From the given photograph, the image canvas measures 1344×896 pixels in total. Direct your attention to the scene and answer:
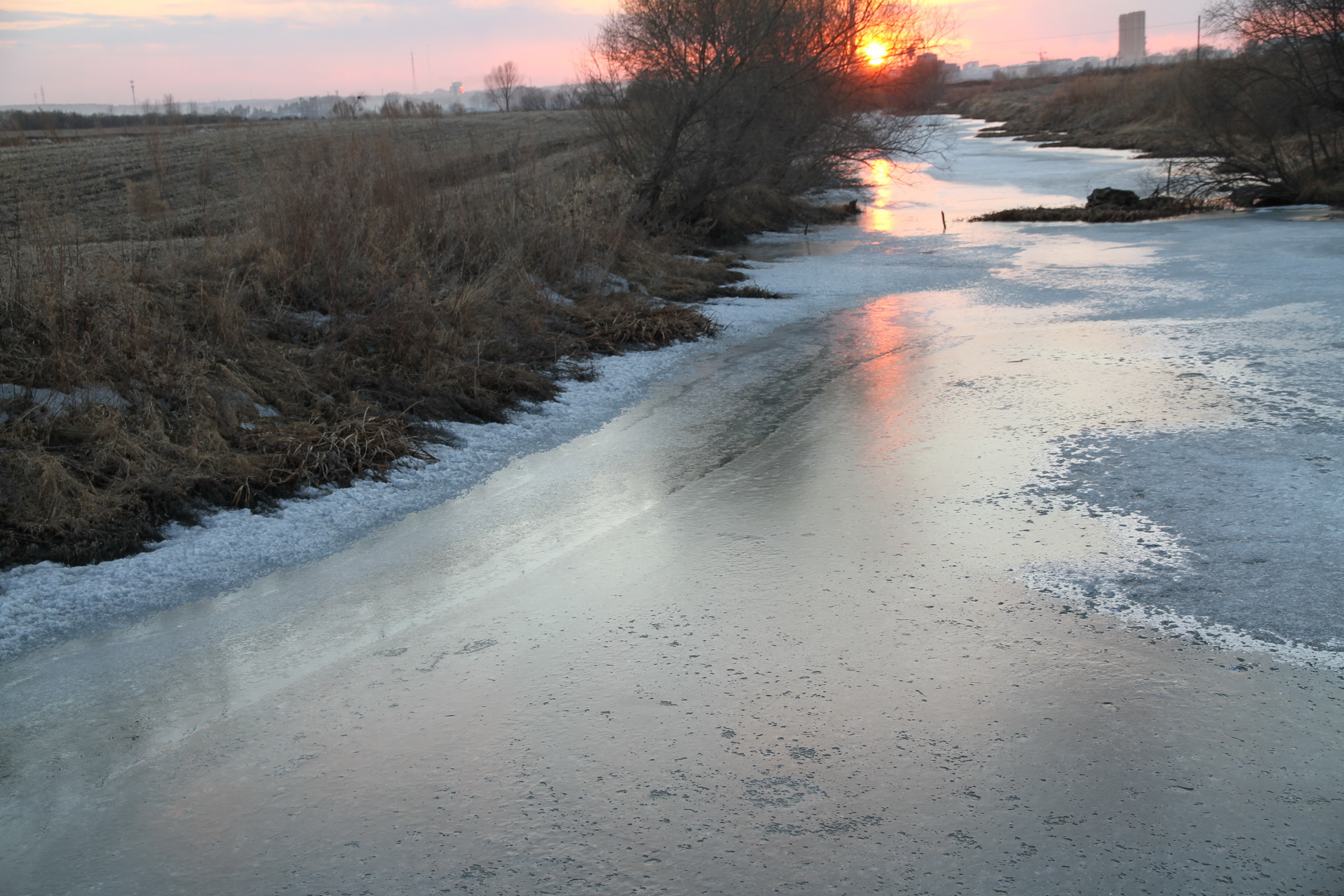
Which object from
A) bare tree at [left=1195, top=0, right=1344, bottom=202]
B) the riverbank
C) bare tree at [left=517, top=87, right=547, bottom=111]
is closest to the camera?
the riverbank

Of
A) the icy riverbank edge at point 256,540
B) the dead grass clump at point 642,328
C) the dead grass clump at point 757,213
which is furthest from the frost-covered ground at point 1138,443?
the dead grass clump at point 757,213

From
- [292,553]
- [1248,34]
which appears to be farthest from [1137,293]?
[1248,34]

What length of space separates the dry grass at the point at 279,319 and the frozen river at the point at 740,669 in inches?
20.7

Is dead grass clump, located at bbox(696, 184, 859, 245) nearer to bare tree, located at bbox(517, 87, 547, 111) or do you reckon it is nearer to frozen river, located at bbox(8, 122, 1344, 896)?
frozen river, located at bbox(8, 122, 1344, 896)

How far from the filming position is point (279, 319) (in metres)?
8.06

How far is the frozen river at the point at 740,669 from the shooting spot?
278 centimetres

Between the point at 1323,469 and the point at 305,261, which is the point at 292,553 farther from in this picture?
the point at 1323,469

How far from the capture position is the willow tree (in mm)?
18375

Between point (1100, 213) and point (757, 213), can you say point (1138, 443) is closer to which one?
point (1100, 213)

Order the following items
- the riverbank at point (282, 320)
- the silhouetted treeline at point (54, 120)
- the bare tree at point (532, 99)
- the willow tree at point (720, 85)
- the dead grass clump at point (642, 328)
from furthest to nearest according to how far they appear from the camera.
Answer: the bare tree at point (532, 99) < the willow tree at point (720, 85) < the dead grass clump at point (642, 328) < the silhouetted treeline at point (54, 120) < the riverbank at point (282, 320)

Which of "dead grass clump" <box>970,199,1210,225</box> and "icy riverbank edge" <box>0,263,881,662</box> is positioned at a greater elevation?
"dead grass clump" <box>970,199,1210,225</box>

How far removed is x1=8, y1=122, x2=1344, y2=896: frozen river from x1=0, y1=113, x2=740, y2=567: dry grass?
0.53 m

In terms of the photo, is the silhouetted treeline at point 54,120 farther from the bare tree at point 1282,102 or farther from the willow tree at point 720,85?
the bare tree at point 1282,102

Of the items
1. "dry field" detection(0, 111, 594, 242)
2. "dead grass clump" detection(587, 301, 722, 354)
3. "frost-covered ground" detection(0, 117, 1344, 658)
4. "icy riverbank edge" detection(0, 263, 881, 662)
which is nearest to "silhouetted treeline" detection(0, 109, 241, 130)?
"dry field" detection(0, 111, 594, 242)
